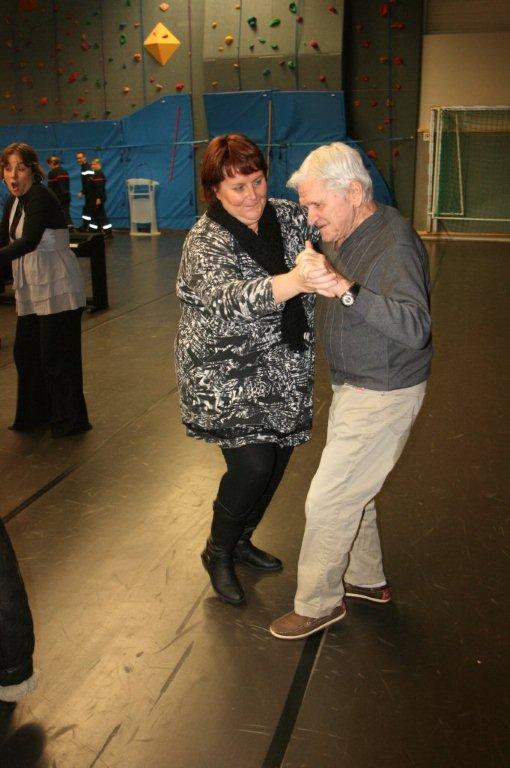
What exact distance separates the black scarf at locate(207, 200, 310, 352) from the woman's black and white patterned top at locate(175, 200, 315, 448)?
20 millimetres

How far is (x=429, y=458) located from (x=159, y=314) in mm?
4093

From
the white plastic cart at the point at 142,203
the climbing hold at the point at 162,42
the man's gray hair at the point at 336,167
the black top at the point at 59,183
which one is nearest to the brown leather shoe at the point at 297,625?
the man's gray hair at the point at 336,167

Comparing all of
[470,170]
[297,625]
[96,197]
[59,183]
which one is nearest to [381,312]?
[297,625]

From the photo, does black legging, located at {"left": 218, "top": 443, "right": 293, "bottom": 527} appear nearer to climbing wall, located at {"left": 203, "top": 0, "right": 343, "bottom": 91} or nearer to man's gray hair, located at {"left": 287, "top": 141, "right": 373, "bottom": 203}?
man's gray hair, located at {"left": 287, "top": 141, "right": 373, "bottom": 203}

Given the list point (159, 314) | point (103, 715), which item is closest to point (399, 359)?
point (103, 715)

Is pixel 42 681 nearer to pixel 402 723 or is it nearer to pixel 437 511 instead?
pixel 402 723

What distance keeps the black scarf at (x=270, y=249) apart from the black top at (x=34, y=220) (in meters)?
1.65

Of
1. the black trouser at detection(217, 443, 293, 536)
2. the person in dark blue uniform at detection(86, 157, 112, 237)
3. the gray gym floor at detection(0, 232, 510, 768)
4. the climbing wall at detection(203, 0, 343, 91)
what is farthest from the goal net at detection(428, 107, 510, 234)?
the black trouser at detection(217, 443, 293, 536)

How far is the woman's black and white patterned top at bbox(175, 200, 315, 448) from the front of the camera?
2135 millimetres

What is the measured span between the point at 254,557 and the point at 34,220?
202cm

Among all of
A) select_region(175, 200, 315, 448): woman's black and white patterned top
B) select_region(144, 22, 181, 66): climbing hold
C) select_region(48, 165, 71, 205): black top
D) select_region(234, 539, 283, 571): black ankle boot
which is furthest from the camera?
select_region(144, 22, 181, 66): climbing hold

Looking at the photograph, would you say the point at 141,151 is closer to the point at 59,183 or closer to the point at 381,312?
the point at 59,183

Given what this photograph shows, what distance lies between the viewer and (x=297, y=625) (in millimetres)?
2295

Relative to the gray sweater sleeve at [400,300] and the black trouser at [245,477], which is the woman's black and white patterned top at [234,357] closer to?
the black trouser at [245,477]
